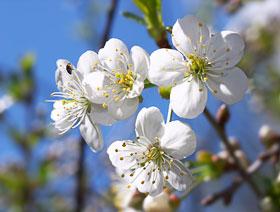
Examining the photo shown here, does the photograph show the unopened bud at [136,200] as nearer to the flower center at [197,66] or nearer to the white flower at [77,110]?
the white flower at [77,110]

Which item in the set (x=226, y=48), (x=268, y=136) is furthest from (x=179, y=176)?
(x=268, y=136)

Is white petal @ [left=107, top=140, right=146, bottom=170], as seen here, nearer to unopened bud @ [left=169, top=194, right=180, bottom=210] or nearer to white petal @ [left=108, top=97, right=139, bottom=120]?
white petal @ [left=108, top=97, right=139, bottom=120]

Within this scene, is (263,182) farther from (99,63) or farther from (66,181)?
(66,181)

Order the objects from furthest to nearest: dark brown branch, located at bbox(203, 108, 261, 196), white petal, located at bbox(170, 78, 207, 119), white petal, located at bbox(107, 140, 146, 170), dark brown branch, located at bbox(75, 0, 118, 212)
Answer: dark brown branch, located at bbox(75, 0, 118, 212) → dark brown branch, located at bbox(203, 108, 261, 196) → white petal, located at bbox(107, 140, 146, 170) → white petal, located at bbox(170, 78, 207, 119)

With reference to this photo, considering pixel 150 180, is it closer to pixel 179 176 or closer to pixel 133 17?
pixel 179 176

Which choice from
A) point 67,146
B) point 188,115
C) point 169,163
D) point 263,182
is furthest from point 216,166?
point 67,146

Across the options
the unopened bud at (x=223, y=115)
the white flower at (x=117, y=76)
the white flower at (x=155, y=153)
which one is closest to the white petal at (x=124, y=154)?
the white flower at (x=155, y=153)

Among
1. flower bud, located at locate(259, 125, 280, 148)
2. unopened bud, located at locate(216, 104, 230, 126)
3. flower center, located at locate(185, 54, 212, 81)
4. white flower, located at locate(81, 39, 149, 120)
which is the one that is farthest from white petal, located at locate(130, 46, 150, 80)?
flower bud, located at locate(259, 125, 280, 148)
